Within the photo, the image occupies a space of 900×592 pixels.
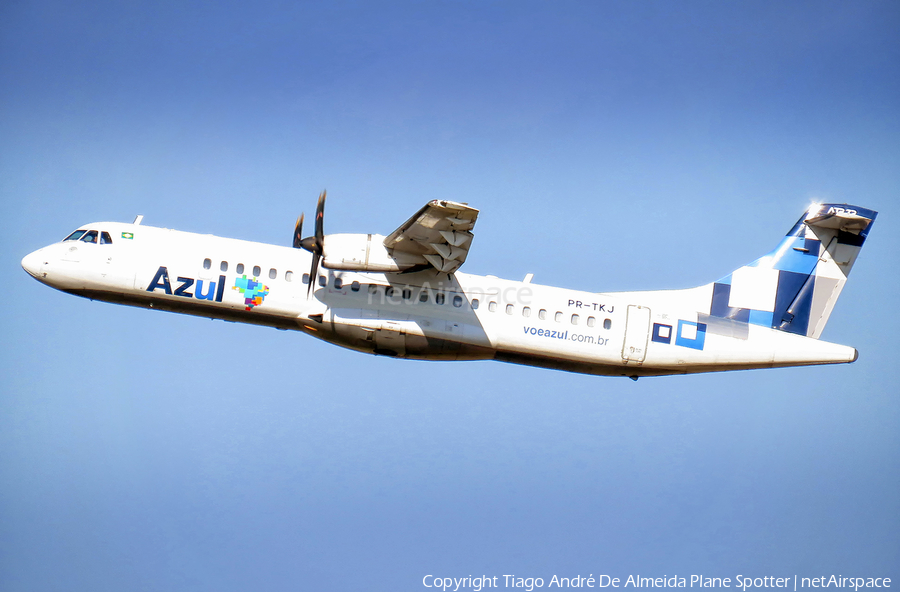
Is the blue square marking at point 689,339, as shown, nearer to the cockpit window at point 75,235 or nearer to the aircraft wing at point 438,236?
the aircraft wing at point 438,236

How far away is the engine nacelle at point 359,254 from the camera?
57.7 feet

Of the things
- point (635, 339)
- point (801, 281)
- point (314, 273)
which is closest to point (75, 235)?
point (314, 273)

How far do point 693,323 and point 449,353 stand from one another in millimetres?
6739

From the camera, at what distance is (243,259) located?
764 inches

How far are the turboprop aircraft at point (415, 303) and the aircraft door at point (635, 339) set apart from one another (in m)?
0.03

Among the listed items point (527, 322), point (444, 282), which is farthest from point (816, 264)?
point (444, 282)

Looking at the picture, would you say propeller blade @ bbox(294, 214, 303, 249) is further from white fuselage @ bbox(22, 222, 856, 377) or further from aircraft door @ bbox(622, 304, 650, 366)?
aircraft door @ bbox(622, 304, 650, 366)

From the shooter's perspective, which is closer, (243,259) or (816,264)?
(243,259)

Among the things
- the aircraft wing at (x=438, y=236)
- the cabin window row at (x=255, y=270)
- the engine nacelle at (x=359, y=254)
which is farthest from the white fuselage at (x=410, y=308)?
the engine nacelle at (x=359, y=254)

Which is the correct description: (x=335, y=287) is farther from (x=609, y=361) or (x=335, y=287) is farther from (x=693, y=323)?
(x=693, y=323)

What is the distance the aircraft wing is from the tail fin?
27.3 feet

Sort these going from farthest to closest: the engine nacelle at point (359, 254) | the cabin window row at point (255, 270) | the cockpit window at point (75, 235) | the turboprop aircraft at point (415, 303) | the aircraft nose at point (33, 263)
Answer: the cockpit window at point (75, 235) < the aircraft nose at point (33, 263) < the cabin window row at point (255, 270) < the turboprop aircraft at point (415, 303) < the engine nacelle at point (359, 254)

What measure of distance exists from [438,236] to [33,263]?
10833 millimetres

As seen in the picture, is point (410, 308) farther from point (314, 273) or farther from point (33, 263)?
point (33, 263)
